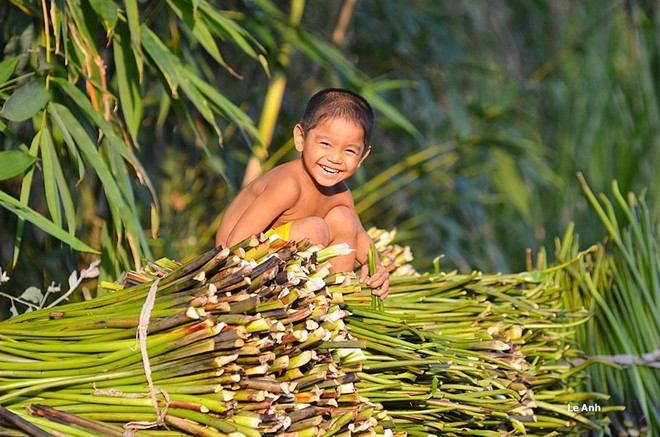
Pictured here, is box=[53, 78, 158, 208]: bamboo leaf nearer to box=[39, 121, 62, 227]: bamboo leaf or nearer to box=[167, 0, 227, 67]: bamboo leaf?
box=[39, 121, 62, 227]: bamboo leaf

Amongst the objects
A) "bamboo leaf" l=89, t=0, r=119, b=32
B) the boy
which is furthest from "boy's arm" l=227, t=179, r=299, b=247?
"bamboo leaf" l=89, t=0, r=119, b=32

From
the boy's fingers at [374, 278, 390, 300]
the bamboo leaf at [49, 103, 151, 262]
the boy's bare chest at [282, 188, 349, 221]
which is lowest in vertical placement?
the boy's fingers at [374, 278, 390, 300]

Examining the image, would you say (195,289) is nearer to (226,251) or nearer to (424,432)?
(226,251)

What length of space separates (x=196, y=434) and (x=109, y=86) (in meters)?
1.14

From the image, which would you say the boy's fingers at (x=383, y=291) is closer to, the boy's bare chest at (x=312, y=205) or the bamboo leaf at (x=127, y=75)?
the boy's bare chest at (x=312, y=205)

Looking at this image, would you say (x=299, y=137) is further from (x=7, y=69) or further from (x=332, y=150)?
(x=7, y=69)

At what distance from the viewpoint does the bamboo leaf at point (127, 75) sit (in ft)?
7.14

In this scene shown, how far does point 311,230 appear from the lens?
70.3 inches

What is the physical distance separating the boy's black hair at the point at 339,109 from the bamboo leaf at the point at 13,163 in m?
0.49

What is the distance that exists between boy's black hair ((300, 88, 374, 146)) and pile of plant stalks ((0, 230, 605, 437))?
308 millimetres

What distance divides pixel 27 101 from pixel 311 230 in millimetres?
560

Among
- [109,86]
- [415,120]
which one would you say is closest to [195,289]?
[109,86]

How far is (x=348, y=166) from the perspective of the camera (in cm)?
184

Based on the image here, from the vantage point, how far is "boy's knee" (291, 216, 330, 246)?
178cm
